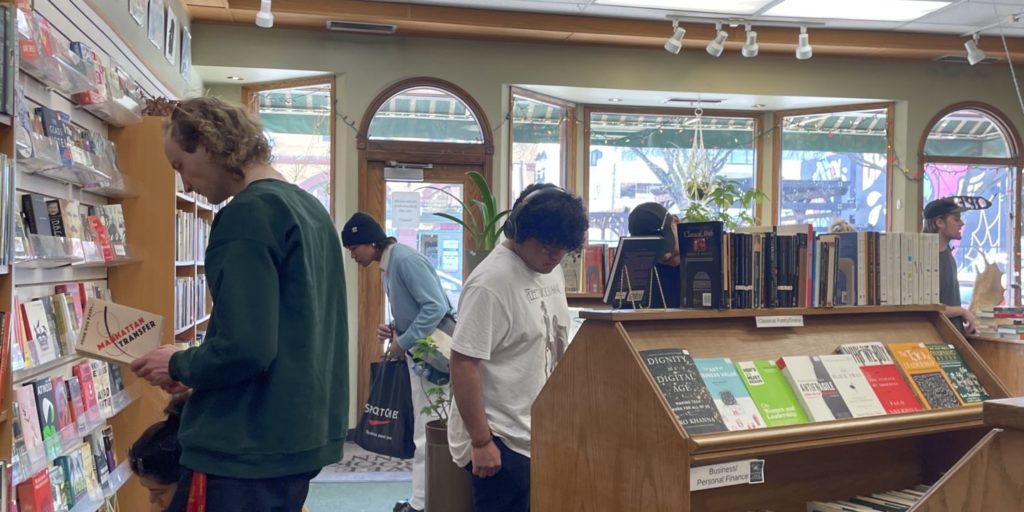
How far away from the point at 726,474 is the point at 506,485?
667 millimetres

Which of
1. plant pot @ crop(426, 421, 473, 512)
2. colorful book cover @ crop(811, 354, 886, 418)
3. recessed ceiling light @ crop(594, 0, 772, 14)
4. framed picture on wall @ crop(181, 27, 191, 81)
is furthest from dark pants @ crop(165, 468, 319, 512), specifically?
recessed ceiling light @ crop(594, 0, 772, 14)

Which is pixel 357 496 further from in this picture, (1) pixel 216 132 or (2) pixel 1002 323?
(2) pixel 1002 323

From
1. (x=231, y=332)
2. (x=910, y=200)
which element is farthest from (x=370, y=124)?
(x=231, y=332)

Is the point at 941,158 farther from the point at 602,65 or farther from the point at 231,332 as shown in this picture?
the point at 231,332

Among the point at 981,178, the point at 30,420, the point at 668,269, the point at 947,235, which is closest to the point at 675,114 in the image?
the point at 981,178

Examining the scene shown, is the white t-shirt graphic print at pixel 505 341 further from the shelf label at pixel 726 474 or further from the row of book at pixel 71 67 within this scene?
the row of book at pixel 71 67

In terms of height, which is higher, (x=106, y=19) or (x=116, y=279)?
(x=106, y=19)

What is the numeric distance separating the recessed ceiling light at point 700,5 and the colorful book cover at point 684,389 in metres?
4.36

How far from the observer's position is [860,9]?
20.4 feet

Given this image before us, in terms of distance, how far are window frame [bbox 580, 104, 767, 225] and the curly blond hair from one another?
222 inches

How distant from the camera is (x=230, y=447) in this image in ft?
5.19

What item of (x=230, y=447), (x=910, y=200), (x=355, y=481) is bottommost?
(x=355, y=481)

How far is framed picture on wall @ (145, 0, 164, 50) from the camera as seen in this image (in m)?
4.55

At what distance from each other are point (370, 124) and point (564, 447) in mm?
4681
